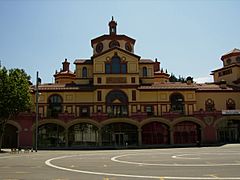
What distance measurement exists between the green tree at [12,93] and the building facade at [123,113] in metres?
7.46

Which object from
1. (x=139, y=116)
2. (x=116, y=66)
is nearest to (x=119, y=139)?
(x=139, y=116)

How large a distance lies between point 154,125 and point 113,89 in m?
8.88

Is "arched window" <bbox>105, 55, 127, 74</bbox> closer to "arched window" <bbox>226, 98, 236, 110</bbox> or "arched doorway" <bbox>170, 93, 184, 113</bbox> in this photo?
"arched doorway" <bbox>170, 93, 184, 113</bbox>

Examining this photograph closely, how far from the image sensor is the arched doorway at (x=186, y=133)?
49406mm

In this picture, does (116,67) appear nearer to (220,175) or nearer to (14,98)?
(14,98)

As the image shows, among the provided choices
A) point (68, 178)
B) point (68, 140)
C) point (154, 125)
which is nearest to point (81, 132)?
point (68, 140)

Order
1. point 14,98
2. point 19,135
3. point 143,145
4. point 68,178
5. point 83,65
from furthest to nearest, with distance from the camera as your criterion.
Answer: point 83,65
point 143,145
point 19,135
point 14,98
point 68,178

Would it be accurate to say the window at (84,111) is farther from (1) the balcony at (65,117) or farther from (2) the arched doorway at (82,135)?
(1) the balcony at (65,117)

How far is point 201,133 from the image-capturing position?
47750 millimetres

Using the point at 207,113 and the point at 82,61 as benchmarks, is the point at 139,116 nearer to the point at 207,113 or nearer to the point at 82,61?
the point at 207,113

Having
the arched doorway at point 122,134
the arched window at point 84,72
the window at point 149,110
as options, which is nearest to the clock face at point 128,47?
the arched window at point 84,72

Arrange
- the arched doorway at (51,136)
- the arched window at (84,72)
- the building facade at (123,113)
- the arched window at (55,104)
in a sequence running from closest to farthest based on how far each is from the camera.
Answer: the building facade at (123,113) < the arched doorway at (51,136) < the arched window at (55,104) < the arched window at (84,72)

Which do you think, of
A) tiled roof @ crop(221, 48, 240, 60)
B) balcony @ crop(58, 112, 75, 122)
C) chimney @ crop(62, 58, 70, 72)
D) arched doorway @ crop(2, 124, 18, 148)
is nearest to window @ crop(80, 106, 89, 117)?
balcony @ crop(58, 112, 75, 122)

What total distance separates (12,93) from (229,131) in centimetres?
3502
